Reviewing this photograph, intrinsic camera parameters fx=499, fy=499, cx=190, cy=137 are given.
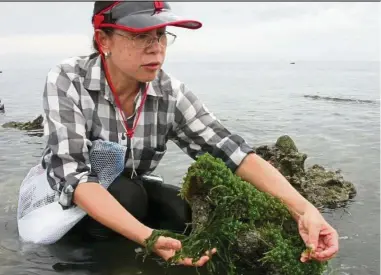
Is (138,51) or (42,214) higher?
(138,51)

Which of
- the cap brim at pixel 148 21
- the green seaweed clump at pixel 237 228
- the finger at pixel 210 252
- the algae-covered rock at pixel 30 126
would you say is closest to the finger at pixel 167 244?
the green seaweed clump at pixel 237 228

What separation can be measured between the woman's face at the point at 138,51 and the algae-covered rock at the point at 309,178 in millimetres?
3356

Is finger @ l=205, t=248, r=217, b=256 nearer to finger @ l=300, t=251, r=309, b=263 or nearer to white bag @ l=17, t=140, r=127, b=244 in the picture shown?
finger @ l=300, t=251, r=309, b=263

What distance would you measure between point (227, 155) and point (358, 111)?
47.5 feet

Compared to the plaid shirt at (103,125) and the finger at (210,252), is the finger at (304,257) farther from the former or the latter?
the plaid shirt at (103,125)

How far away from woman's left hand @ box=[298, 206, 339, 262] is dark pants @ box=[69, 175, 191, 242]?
102 centimetres

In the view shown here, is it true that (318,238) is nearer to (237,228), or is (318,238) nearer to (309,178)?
(237,228)

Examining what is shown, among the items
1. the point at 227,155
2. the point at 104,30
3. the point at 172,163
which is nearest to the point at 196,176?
the point at 227,155

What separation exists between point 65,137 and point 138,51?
2.72 feet

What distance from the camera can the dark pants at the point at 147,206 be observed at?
392 cm

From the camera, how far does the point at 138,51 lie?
3514 mm

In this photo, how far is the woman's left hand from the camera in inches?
125

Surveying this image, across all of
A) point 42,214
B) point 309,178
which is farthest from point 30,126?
Result: point 42,214

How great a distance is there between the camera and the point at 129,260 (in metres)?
4.03
